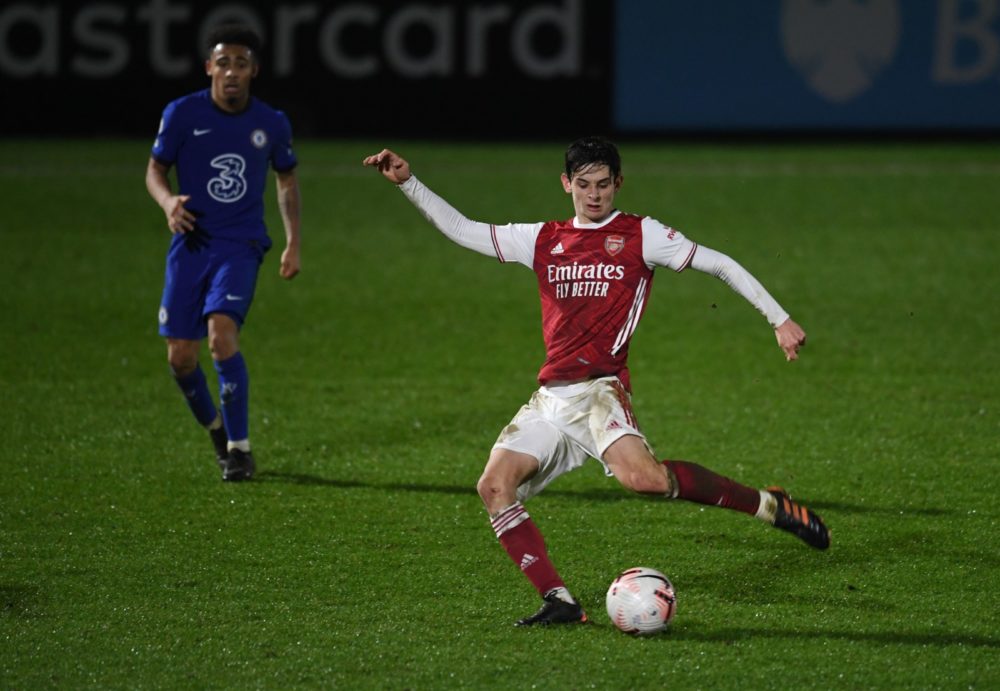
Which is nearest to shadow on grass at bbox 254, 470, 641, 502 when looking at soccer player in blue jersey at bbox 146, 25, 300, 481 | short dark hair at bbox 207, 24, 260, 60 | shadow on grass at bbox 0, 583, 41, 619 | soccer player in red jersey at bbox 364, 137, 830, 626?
soccer player in blue jersey at bbox 146, 25, 300, 481

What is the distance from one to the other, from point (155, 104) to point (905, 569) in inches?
693

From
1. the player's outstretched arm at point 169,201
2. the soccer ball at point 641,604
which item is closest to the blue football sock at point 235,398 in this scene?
the player's outstretched arm at point 169,201

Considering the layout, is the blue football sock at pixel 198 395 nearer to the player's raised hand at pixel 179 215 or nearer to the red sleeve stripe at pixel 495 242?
the player's raised hand at pixel 179 215

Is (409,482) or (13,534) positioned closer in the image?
(13,534)

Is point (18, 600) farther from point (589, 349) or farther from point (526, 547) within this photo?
point (589, 349)

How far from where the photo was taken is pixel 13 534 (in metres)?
6.36

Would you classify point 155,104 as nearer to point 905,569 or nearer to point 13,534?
point 13,534

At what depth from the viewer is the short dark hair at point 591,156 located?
18.2 ft

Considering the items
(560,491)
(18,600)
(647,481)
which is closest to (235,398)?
(560,491)

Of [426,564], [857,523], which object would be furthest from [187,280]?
[857,523]

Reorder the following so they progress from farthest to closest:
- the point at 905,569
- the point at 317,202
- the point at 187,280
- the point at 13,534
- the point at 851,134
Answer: the point at 851,134 → the point at 317,202 → the point at 187,280 → the point at 13,534 → the point at 905,569

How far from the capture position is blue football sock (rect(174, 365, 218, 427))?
7.43m

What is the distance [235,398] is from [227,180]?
112cm

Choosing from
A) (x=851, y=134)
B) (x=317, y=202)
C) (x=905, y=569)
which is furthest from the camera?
(x=851, y=134)
